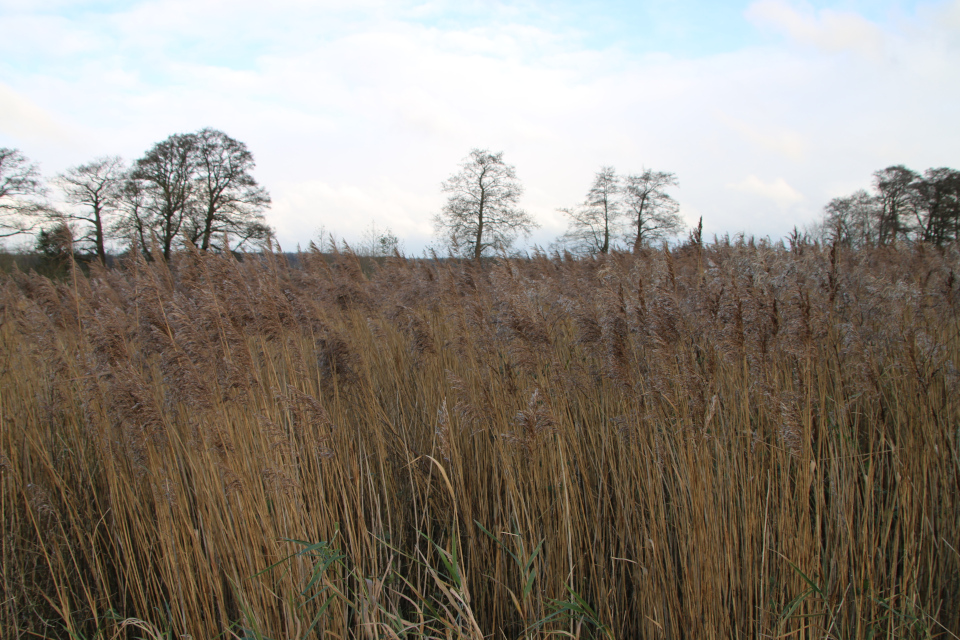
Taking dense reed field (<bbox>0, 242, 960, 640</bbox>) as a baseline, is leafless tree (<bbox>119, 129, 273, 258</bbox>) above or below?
above

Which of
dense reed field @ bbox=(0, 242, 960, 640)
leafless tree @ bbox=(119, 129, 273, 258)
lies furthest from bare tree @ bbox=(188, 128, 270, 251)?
dense reed field @ bbox=(0, 242, 960, 640)

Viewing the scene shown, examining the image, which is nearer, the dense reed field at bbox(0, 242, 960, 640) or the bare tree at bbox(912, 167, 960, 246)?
the dense reed field at bbox(0, 242, 960, 640)

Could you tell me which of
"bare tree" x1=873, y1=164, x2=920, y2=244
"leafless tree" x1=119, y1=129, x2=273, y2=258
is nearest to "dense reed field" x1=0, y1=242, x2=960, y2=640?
A: "leafless tree" x1=119, y1=129, x2=273, y2=258

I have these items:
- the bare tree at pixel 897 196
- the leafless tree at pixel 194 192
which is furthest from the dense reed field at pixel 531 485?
the bare tree at pixel 897 196

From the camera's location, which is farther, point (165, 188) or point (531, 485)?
point (165, 188)

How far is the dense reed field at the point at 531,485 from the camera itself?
5.67ft

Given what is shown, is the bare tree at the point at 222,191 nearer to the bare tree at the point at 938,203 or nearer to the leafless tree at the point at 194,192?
the leafless tree at the point at 194,192

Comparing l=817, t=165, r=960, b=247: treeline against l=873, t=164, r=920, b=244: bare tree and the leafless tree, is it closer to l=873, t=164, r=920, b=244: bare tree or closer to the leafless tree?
l=873, t=164, r=920, b=244: bare tree

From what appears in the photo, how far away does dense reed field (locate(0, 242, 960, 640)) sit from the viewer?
1.73 m

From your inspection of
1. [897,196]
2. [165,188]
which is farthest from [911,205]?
[165,188]

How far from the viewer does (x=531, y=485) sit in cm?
209

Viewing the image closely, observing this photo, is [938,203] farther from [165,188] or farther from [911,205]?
[165,188]

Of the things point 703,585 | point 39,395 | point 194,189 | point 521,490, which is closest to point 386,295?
point 39,395

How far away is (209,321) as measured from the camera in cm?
236
